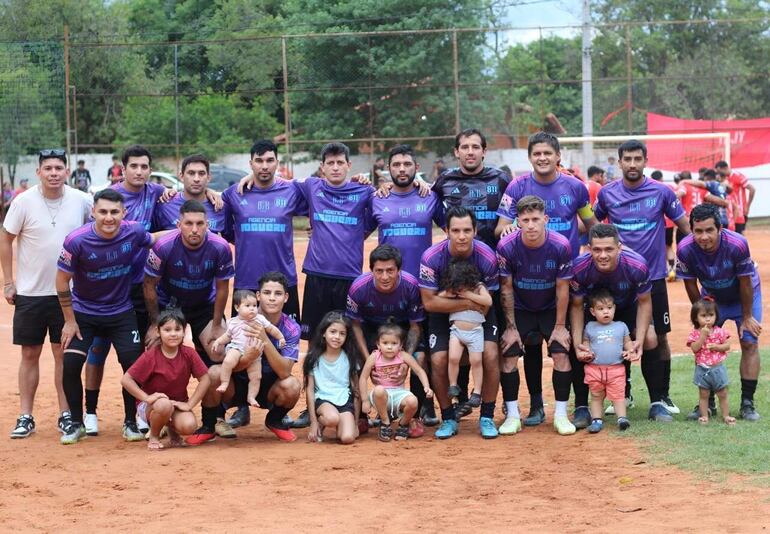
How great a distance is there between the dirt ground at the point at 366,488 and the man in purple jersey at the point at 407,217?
1.47 meters

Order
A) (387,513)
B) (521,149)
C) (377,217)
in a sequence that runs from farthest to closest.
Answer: (521,149), (377,217), (387,513)

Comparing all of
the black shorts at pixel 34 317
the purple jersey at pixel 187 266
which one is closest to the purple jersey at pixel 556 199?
the purple jersey at pixel 187 266

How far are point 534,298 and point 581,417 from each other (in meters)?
0.99

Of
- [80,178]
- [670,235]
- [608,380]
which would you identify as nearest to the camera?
[608,380]

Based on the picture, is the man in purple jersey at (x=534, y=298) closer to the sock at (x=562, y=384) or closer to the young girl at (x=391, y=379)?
the sock at (x=562, y=384)

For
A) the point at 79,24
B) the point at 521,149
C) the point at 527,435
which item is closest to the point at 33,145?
the point at 79,24

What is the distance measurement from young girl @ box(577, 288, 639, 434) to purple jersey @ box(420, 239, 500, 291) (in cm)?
80

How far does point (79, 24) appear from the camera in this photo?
3188 centimetres

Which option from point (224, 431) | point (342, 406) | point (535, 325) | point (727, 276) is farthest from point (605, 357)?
point (224, 431)

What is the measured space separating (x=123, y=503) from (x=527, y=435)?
3.22 metres

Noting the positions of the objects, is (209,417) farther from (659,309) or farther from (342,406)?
(659,309)

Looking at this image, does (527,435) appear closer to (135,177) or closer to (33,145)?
(135,177)

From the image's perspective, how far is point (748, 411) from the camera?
8.48 m

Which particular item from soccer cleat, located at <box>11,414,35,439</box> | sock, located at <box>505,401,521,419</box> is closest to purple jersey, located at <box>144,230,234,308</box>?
soccer cleat, located at <box>11,414,35,439</box>
